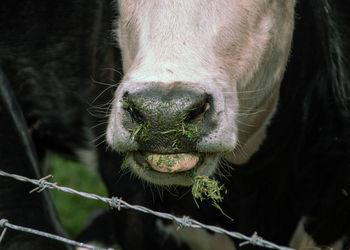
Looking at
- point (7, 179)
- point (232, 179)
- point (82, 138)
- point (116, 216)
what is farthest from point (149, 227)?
point (7, 179)

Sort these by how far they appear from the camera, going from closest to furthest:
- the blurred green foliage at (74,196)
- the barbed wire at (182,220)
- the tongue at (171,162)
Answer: the barbed wire at (182,220), the tongue at (171,162), the blurred green foliage at (74,196)

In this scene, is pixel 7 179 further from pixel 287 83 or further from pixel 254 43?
pixel 287 83

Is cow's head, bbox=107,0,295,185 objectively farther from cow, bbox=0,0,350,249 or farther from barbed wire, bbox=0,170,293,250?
barbed wire, bbox=0,170,293,250

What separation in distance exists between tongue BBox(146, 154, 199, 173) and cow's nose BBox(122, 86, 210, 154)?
31 mm

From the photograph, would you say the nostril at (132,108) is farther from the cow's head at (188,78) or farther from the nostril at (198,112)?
the nostril at (198,112)

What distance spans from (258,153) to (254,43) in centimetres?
87

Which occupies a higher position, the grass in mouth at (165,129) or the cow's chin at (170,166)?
the grass in mouth at (165,129)

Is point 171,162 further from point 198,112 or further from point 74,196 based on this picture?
point 74,196

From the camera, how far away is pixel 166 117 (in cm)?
215

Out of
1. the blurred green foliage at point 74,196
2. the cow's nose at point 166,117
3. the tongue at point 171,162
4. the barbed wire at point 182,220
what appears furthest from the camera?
the blurred green foliage at point 74,196

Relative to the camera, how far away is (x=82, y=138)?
4379 mm

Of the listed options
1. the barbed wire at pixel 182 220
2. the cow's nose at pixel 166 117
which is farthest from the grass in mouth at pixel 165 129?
the barbed wire at pixel 182 220

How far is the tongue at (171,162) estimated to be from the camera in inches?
89.4

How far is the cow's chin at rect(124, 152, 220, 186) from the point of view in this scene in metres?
2.28
